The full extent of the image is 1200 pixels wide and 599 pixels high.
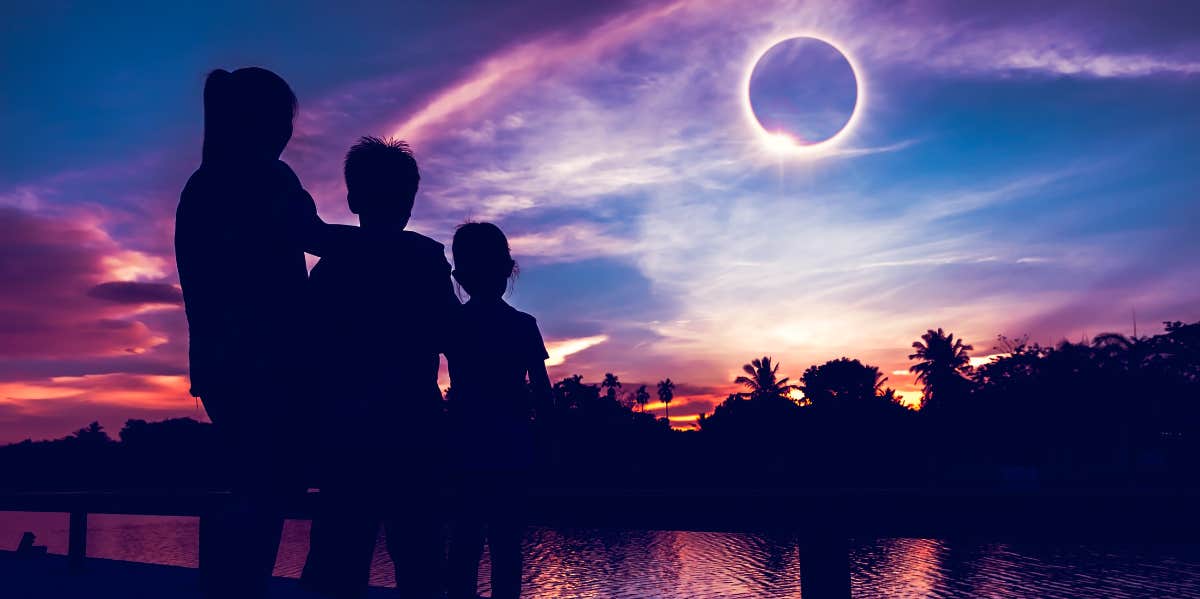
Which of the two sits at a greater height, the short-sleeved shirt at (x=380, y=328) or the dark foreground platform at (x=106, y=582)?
the short-sleeved shirt at (x=380, y=328)

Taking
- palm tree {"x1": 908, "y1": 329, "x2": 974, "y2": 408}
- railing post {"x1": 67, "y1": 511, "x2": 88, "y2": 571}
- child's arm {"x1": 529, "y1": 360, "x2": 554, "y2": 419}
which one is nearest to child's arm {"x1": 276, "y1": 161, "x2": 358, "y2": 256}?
child's arm {"x1": 529, "y1": 360, "x2": 554, "y2": 419}

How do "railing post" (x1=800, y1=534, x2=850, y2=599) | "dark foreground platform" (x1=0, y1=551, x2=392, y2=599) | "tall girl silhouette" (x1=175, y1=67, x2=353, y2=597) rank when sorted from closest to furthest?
1. "tall girl silhouette" (x1=175, y1=67, x2=353, y2=597)
2. "railing post" (x1=800, y1=534, x2=850, y2=599)
3. "dark foreground platform" (x1=0, y1=551, x2=392, y2=599)

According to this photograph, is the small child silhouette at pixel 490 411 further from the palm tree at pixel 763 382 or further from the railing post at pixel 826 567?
the palm tree at pixel 763 382

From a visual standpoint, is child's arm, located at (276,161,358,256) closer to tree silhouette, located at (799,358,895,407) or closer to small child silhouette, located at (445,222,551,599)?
small child silhouette, located at (445,222,551,599)

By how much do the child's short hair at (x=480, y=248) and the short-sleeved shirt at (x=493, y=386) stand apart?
0.41 feet

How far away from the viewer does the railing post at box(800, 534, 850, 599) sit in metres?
2.31

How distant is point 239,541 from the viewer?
179 cm

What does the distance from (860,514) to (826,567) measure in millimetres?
222

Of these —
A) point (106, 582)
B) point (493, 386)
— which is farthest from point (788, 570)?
point (493, 386)

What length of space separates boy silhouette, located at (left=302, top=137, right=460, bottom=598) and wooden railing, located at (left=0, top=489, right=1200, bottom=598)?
0.55 feet

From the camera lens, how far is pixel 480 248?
9.00ft

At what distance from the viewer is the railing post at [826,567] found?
7.58 ft

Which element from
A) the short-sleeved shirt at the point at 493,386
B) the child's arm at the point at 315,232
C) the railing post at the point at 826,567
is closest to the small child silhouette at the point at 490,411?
the short-sleeved shirt at the point at 493,386

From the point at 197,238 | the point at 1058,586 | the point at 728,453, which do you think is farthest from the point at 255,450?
the point at 728,453
